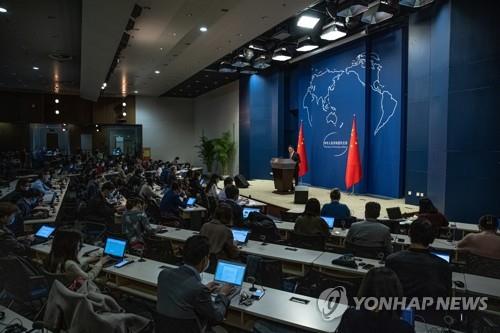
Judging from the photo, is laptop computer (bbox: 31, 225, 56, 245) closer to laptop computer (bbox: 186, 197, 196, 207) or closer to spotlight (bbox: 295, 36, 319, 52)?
laptop computer (bbox: 186, 197, 196, 207)

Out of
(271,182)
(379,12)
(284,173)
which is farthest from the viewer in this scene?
(271,182)

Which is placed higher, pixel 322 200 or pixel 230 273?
pixel 230 273

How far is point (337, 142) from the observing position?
41.1 ft

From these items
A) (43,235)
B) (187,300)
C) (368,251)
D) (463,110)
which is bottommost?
(43,235)

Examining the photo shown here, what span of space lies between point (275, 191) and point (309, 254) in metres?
7.55

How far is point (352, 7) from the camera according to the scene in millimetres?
7910

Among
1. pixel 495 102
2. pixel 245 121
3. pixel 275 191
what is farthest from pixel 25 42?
pixel 495 102

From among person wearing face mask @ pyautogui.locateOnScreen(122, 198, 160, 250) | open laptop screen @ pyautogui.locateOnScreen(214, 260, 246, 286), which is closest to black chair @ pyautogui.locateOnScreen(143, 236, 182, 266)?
person wearing face mask @ pyautogui.locateOnScreen(122, 198, 160, 250)

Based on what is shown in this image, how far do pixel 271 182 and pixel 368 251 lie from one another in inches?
432

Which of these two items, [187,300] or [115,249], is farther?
[115,249]

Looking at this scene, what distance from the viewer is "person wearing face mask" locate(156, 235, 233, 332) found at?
2.54 metres

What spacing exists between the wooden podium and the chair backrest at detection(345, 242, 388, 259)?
273 inches

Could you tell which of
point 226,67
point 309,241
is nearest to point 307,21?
point 226,67

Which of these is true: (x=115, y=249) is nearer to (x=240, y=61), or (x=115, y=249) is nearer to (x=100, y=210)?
(x=100, y=210)
